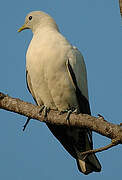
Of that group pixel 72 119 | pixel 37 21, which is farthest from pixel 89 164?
pixel 37 21

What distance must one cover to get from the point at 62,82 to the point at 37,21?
2.03 m

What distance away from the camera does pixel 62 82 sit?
6.40 meters

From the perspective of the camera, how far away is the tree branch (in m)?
4.81

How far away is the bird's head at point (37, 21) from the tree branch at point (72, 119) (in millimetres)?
2473

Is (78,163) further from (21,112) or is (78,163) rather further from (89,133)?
(21,112)

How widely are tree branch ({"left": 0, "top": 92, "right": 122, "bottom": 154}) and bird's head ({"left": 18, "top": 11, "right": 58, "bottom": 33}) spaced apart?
2.47 meters

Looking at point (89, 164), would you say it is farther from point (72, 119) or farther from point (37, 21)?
point (37, 21)

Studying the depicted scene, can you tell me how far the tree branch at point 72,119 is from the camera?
15.8ft

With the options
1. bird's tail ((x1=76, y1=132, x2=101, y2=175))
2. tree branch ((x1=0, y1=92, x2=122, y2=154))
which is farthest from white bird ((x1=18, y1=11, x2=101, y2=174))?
tree branch ((x1=0, y1=92, x2=122, y2=154))

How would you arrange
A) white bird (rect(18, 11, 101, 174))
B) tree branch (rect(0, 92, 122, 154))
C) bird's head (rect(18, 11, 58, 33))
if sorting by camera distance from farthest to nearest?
1. bird's head (rect(18, 11, 58, 33))
2. white bird (rect(18, 11, 101, 174))
3. tree branch (rect(0, 92, 122, 154))

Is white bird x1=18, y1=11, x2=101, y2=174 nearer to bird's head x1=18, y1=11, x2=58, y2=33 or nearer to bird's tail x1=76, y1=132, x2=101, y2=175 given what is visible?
bird's tail x1=76, y1=132, x2=101, y2=175

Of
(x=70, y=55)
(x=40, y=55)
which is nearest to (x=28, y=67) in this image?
(x=40, y=55)

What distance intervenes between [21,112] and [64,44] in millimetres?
1669

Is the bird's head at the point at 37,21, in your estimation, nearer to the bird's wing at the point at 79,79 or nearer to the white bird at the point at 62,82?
the white bird at the point at 62,82
